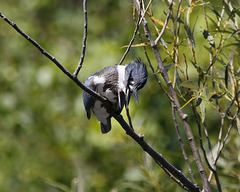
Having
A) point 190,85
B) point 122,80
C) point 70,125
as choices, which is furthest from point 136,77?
point 70,125

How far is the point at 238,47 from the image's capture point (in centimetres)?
105

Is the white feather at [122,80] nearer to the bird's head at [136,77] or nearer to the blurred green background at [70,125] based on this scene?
the bird's head at [136,77]

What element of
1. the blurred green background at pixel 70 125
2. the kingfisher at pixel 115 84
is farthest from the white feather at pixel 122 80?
the blurred green background at pixel 70 125

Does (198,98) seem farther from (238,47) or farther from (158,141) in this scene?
(158,141)

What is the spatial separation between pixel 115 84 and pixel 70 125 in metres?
1.31

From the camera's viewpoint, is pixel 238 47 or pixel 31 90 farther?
pixel 31 90

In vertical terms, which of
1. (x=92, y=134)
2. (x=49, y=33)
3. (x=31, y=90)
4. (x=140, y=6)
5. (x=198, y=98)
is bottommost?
(x=198, y=98)

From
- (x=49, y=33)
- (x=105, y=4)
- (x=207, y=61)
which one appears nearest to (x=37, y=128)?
(x=207, y=61)

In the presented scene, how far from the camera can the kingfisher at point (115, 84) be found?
1.38m

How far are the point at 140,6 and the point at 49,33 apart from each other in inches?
121

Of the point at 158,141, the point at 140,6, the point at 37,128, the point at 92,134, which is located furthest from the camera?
the point at 37,128

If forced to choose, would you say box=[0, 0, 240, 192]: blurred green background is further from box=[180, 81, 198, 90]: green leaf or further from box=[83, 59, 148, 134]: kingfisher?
box=[180, 81, 198, 90]: green leaf

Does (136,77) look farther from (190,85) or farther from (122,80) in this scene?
(190,85)

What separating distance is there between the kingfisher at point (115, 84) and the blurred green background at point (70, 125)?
1.03 feet
